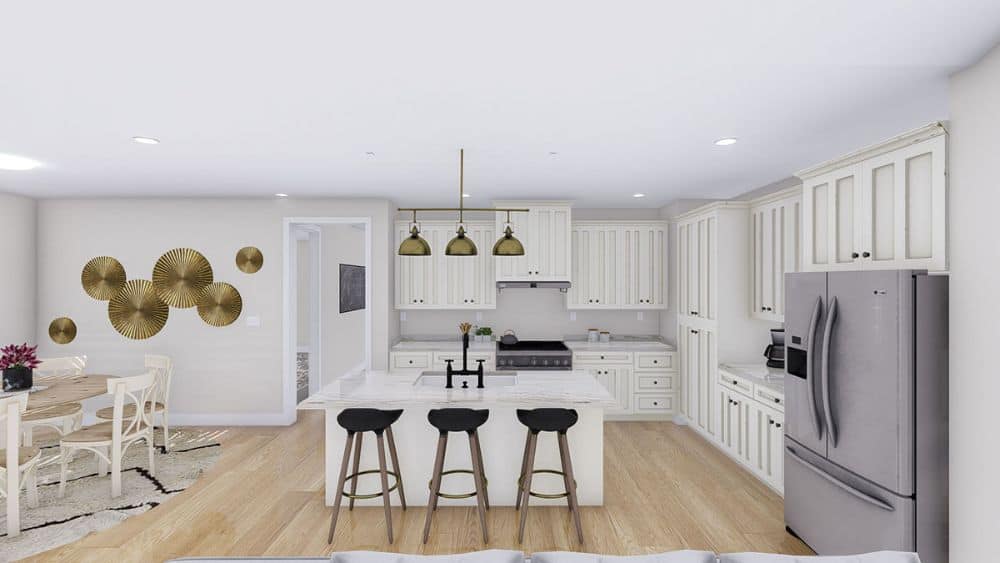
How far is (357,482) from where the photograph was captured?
3.63 metres

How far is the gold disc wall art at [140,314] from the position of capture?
18.3ft

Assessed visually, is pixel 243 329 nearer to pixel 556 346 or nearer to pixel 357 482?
pixel 357 482

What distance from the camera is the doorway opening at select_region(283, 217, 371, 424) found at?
5.61 metres

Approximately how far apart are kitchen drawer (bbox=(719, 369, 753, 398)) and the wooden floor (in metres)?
0.69

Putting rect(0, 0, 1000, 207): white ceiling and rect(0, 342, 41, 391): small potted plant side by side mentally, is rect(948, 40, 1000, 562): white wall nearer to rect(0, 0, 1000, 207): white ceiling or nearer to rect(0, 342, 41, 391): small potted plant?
rect(0, 0, 1000, 207): white ceiling

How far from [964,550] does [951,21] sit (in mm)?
2191

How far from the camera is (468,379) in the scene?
3.96 m

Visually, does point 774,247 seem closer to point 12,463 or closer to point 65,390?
point 12,463

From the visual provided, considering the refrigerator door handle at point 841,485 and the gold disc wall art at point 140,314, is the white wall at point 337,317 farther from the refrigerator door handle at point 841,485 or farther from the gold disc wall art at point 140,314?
the refrigerator door handle at point 841,485

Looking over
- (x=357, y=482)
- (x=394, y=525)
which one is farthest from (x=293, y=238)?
(x=394, y=525)

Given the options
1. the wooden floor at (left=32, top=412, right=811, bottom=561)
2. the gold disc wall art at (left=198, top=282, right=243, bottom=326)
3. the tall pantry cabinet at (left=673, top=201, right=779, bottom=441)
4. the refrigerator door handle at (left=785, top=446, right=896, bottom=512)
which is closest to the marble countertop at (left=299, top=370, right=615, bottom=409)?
the wooden floor at (left=32, top=412, right=811, bottom=561)

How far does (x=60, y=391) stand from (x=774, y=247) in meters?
5.90

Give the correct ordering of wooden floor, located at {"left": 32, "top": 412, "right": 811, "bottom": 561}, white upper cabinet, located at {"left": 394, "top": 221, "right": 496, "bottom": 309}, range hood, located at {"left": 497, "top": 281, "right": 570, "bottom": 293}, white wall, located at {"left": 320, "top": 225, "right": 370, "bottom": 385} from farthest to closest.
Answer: white wall, located at {"left": 320, "top": 225, "right": 370, "bottom": 385} → white upper cabinet, located at {"left": 394, "top": 221, "right": 496, "bottom": 309} → range hood, located at {"left": 497, "top": 281, "right": 570, "bottom": 293} → wooden floor, located at {"left": 32, "top": 412, "right": 811, "bottom": 561}

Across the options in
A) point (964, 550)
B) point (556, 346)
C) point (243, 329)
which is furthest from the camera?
point (556, 346)
